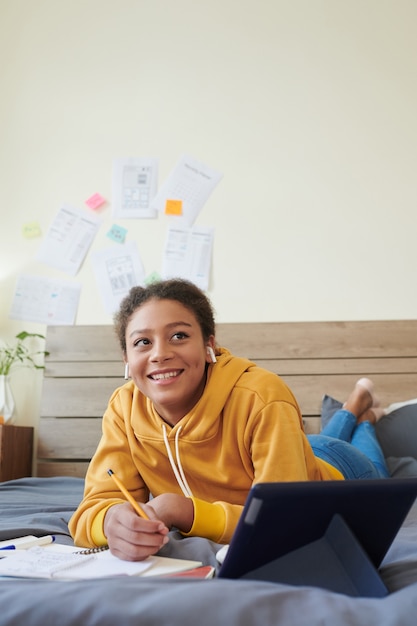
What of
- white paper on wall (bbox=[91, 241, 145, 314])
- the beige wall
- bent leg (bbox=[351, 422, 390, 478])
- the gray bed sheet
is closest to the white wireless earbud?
the gray bed sheet

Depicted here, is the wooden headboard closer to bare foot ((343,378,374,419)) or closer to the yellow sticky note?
bare foot ((343,378,374,419))

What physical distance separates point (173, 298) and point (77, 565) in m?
0.60

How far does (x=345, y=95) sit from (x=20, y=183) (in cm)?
147

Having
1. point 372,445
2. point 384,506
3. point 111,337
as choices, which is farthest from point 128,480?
point 111,337

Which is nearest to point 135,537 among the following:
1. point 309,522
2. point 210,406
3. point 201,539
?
point 201,539

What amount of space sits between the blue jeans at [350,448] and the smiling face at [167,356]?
60cm

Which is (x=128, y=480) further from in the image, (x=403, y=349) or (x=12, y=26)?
(x=12, y=26)

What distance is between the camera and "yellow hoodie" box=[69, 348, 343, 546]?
1.11 meters

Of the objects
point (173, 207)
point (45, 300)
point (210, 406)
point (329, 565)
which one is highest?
point (173, 207)

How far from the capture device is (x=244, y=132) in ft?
9.48

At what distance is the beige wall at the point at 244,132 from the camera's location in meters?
2.74

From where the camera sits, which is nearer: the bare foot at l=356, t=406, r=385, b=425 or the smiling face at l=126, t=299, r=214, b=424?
the smiling face at l=126, t=299, r=214, b=424

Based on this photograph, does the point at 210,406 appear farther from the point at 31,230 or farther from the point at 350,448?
the point at 31,230

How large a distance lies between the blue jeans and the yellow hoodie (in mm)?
419
